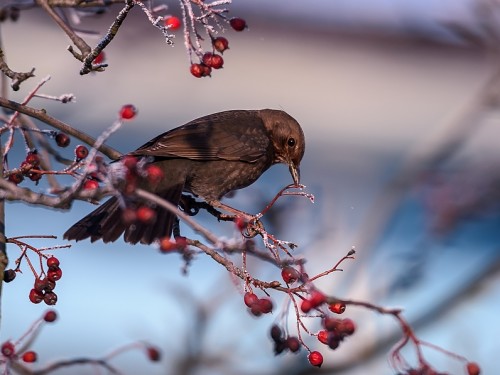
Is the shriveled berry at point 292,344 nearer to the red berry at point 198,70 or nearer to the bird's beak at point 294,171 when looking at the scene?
the red berry at point 198,70

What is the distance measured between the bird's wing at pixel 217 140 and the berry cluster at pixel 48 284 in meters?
0.59

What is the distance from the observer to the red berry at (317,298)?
4.25 feet

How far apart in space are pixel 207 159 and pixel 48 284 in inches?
39.0

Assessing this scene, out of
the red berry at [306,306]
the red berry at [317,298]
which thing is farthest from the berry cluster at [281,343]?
the red berry at [317,298]

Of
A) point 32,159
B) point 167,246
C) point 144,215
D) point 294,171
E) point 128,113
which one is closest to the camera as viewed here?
point 144,215

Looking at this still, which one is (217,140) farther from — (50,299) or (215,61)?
(50,299)

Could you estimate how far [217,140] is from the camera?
2.76 m

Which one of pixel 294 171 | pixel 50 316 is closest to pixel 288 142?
pixel 294 171

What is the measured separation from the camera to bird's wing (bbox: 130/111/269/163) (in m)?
2.46

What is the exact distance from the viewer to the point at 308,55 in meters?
5.93

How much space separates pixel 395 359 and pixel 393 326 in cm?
290

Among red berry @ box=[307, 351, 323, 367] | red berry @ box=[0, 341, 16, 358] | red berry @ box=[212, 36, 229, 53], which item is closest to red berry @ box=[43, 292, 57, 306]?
red berry @ box=[0, 341, 16, 358]

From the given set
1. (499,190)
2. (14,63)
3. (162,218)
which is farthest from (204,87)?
(162,218)

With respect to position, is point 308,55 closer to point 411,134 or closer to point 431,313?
point 411,134
